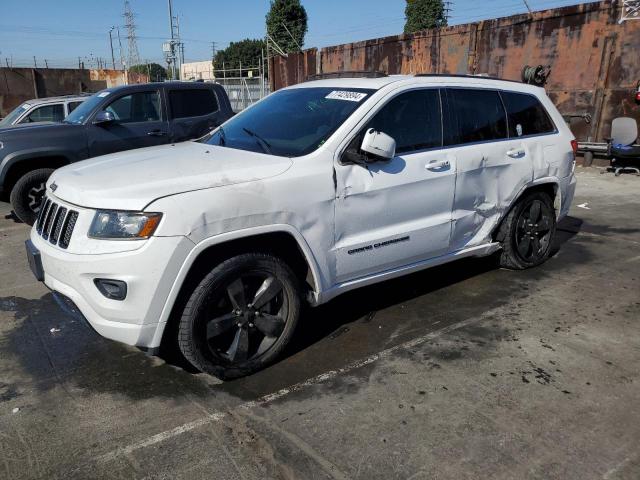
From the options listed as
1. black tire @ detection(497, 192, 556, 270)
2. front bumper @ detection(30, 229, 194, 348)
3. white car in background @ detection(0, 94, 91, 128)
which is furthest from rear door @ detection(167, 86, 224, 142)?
front bumper @ detection(30, 229, 194, 348)

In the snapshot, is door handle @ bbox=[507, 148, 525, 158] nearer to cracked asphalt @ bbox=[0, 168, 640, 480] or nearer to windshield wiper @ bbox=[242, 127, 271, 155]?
cracked asphalt @ bbox=[0, 168, 640, 480]

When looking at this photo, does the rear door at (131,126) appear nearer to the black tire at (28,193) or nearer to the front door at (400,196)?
the black tire at (28,193)

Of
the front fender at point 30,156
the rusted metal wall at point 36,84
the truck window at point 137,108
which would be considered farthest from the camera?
the rusted metal wall at point 36,84

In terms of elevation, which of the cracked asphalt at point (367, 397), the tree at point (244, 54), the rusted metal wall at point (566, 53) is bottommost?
the cracked asphalt at point (367, 397)

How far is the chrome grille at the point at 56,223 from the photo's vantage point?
9.70 ft

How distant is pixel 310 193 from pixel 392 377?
1.24 meters

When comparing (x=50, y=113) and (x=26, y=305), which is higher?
(x=50, y=113)

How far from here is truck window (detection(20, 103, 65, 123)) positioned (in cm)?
898

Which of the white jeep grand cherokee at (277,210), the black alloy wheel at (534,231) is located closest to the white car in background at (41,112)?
the white jeep grand cherokee at (277,210)

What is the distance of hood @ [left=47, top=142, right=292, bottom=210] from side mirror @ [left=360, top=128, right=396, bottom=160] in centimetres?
52

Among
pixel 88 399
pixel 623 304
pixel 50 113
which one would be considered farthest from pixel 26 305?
pixel 50 113

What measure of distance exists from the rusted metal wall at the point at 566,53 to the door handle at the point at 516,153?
26.8ft

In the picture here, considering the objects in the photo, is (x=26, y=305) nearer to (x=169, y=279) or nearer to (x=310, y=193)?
(x=169, y=279)

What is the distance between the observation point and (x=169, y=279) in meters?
2.77
